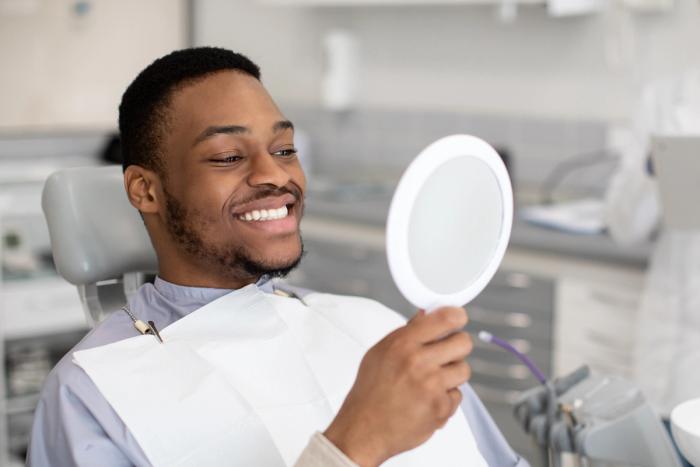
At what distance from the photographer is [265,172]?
1.38 metres

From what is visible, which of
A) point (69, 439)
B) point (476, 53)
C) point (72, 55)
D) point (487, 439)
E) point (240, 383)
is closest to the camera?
point (69, 439)

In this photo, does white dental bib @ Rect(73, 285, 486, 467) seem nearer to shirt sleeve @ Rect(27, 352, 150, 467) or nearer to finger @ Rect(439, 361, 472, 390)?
shirt sleeve @ Rect(27, 352, 150, 467)

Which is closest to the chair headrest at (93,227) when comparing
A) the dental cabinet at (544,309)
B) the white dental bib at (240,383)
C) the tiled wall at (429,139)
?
the white dental bib at (240,383)

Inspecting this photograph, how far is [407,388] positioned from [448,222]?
190 millimetres

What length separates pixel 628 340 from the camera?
296 cm

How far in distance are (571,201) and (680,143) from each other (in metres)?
1.55

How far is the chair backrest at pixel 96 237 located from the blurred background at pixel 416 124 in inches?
56.2

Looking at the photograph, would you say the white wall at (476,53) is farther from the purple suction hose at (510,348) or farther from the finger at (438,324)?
the finger at (438,324)

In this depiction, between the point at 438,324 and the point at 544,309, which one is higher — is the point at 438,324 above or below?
above

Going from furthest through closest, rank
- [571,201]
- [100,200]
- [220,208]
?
[571,201] < [100,200] < [220,208]

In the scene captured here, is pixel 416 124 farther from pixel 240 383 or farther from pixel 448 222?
pixel 448 222

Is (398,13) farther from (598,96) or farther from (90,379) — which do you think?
(90,379)

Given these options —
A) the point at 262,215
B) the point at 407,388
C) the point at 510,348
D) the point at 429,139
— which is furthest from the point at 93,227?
the point at 429,139

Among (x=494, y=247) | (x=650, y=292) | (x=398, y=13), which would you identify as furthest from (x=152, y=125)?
(x=398, y=13)
